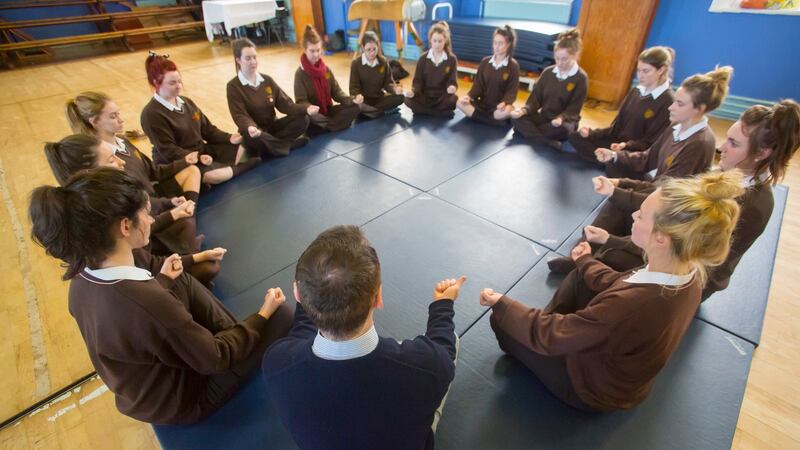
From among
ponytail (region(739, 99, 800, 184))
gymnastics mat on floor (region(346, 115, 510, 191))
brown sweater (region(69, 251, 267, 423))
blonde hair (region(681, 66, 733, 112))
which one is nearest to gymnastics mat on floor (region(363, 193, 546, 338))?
gymnastics mat on floor (region(346, 115, 510, 191))

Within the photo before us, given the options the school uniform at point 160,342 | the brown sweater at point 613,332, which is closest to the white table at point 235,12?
the school uniform at point 160,342

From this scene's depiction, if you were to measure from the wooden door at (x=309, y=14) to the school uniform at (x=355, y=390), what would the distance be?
8.73 metres

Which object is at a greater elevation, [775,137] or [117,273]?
[775,137]

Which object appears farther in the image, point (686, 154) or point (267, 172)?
point (267, 172)

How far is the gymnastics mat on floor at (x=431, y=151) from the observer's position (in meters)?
3.25

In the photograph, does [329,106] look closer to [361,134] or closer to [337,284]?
[361,134]

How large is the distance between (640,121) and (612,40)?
2312 millimetres

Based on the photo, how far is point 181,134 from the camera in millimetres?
2924

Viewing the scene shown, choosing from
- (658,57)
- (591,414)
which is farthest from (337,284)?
(658,57)

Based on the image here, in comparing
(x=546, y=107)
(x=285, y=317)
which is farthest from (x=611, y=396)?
(x=546, y=107)

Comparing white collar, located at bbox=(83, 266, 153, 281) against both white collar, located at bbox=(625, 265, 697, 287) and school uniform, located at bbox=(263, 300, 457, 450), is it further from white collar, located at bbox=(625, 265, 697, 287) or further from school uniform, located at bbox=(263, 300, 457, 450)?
white collar, located at bbox=(625, 265, 697, 287)

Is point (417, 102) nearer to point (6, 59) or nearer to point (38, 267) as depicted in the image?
point (38, 267)

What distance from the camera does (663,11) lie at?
4621mm

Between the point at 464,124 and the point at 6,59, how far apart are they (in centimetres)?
903
